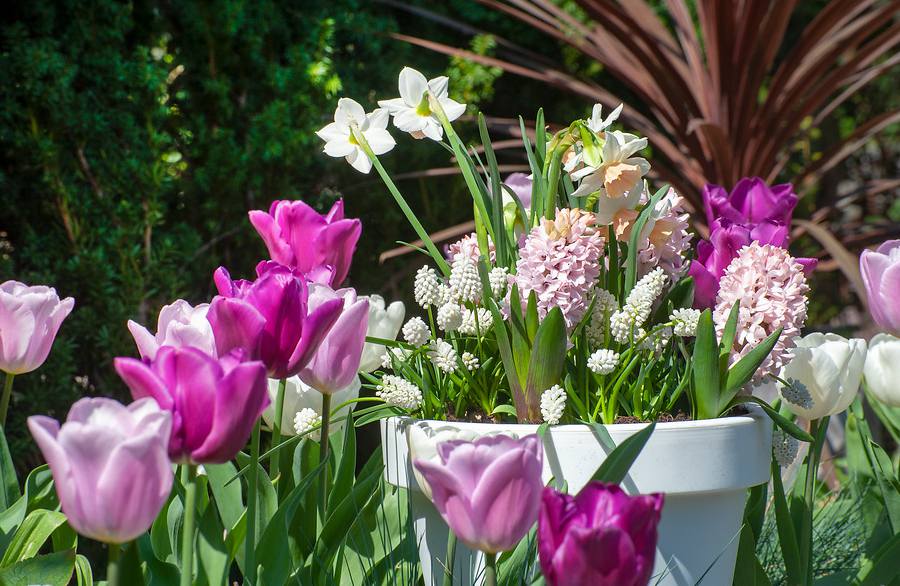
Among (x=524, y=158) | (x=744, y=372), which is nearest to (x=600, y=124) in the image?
(x=744, y=372)

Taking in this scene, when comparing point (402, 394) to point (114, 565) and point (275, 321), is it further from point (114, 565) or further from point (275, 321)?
point (114, 565)

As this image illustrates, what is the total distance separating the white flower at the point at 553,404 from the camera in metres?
0.83

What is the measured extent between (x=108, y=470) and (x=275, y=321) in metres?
0.20

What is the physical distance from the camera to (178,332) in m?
0.68

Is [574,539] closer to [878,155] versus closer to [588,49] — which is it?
[588,49]

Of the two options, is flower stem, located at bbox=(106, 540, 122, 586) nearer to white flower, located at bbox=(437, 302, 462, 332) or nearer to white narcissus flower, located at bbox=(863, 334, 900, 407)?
white flower, located at bbox=(437, 302, 462, 332)

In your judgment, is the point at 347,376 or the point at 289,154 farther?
the point at 289,154

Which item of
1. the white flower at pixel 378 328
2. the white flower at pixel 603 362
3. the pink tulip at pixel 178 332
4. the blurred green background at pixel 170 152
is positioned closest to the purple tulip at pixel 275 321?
the pink tulip at pixel 178 332

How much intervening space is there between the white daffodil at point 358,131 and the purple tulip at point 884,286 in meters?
0.53

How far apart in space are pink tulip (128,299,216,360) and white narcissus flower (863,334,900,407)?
34.5 inches

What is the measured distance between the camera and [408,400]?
2.87ft

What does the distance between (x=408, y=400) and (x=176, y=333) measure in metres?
0.26

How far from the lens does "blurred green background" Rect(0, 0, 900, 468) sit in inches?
75.0

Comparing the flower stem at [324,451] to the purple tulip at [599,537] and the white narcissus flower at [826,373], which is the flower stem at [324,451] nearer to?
the purple tulip at [599,537]
